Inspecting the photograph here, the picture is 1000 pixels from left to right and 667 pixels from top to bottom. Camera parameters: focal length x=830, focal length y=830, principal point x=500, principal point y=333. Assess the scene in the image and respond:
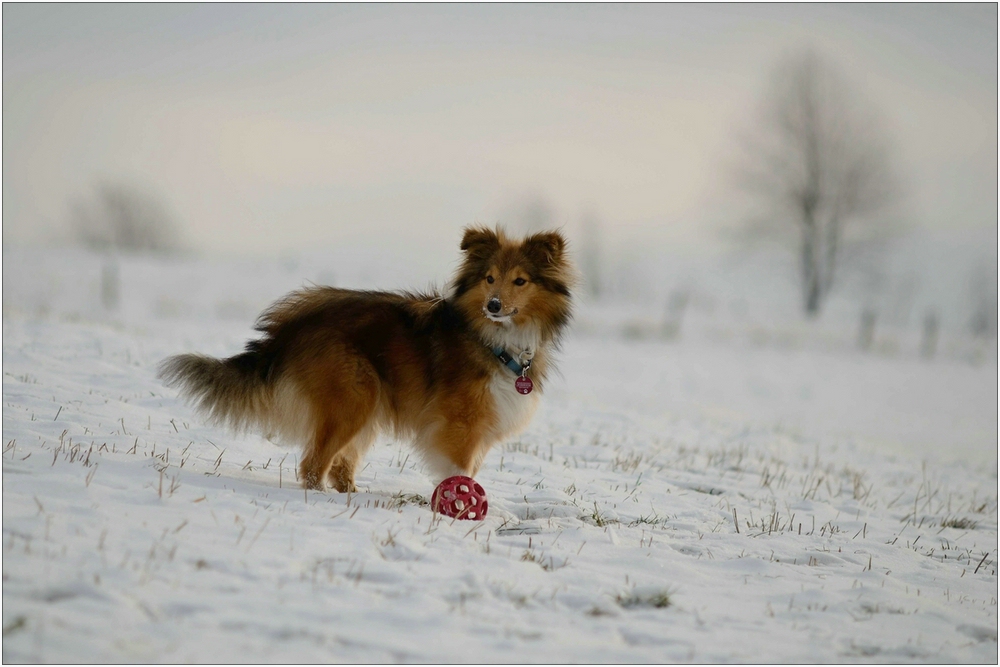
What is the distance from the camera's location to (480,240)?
6.44 metres

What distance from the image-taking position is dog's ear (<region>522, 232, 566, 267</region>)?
633 cm

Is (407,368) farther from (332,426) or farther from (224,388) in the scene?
(224,388)

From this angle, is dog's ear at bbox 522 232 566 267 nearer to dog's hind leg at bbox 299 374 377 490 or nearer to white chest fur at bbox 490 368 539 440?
white chest fur at bbox 490 368 539 440

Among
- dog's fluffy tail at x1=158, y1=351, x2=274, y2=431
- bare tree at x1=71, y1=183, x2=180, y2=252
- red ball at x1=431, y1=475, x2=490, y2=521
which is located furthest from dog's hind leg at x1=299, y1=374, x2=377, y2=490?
bare tree at x1=71, y1=183, x2=180, y2=252

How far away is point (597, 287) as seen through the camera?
156 ft

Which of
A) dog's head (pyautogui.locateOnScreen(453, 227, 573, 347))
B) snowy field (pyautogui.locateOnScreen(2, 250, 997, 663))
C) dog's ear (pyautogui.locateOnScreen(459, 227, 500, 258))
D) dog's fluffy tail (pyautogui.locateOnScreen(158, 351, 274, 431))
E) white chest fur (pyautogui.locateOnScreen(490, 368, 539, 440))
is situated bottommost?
snowy field (pyautogui.locateOnScreen(2, 250, 997, 663))

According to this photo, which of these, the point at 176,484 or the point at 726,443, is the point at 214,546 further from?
the point at 726,443

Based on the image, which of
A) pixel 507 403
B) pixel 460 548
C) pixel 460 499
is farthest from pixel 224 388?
pixel 460 548

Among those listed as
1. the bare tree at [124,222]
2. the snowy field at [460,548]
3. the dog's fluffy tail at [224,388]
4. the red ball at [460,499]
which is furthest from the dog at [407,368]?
the bare tree at [124,222]

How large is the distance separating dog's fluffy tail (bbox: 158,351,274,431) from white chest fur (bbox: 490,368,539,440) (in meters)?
1.66

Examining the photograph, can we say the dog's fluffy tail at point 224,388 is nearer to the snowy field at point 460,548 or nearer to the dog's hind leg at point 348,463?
the snowy field at point 460,548

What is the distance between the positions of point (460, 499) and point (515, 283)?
1636 millimetres

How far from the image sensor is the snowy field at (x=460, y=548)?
361 centimetres

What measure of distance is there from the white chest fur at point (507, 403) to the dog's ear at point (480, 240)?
956 millimetres
